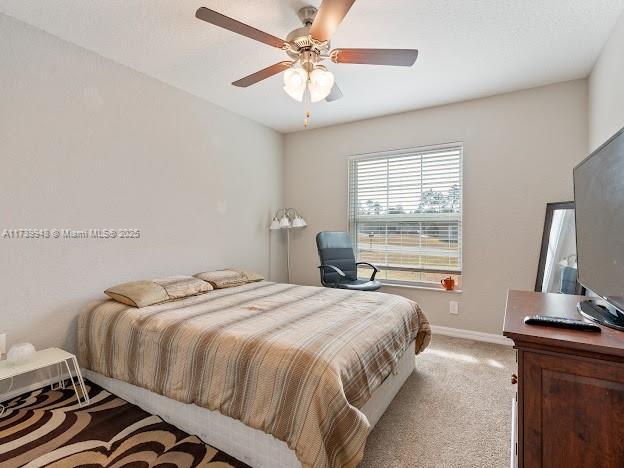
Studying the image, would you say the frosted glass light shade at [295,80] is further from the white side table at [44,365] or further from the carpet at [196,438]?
the white side table at [44,365]

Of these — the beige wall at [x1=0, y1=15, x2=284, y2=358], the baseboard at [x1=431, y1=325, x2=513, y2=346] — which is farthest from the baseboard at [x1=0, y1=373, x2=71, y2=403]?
the baseboard at [x1=431, y1=325, x2=513, y2=346]

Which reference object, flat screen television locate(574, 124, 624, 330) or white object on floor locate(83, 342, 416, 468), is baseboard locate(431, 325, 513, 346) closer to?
white object on floor locate(83, 342, 416, 468)

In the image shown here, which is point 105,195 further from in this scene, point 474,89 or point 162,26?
point 474,89

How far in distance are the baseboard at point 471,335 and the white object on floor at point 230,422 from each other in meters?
1.49

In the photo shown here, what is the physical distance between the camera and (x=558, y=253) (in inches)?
110

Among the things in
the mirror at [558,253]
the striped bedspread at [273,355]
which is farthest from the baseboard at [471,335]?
the striped bedspread at [273,355]

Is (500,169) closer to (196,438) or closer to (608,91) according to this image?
(608,91)

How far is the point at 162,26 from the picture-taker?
7.27 ft

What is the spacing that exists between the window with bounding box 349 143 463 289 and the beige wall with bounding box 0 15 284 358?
65.5 inches

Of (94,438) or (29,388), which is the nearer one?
(94,438)

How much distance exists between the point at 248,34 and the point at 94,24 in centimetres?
127

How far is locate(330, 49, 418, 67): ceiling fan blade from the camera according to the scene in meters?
→ 1.89

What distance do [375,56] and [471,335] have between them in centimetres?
290

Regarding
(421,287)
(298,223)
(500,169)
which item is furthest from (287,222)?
(500,169)
